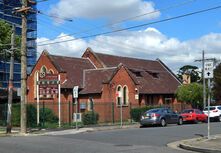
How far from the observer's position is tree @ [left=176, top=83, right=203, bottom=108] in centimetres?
5372

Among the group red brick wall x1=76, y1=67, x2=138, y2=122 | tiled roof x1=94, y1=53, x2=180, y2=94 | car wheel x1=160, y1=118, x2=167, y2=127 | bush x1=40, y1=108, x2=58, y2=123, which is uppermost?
tiled roof x1=94, y1=53, x2=180, y2=94

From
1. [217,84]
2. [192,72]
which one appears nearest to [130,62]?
[217,84]

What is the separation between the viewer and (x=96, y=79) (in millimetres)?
49219

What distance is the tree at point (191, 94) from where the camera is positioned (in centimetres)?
5372

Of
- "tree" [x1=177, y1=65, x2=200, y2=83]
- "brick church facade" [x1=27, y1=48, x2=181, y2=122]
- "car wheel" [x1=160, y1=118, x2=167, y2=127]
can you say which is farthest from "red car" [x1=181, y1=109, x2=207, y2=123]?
"tree" [x1=177, y1=65, x2=200, y2=83]

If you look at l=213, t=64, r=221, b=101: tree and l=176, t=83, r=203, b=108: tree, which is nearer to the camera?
l=176, t=83, r=203, b=108: tree

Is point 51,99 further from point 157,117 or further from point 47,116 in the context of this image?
point 157,117

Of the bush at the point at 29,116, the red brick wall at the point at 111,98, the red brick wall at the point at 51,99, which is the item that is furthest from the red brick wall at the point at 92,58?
the bush at the point at 29,116

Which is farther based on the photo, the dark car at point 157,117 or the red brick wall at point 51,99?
the red brick wall at point 51,99

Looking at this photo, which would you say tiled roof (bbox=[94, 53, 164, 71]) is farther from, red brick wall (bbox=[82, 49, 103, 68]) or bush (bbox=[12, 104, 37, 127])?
bush (bbox=[12, 104, 37, 127])

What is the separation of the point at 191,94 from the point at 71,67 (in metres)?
14.5

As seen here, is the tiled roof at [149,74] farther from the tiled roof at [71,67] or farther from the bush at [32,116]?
the bush at [32,116]

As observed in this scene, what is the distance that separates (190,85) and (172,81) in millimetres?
4014

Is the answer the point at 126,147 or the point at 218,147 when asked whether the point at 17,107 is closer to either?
the point at 126,147
